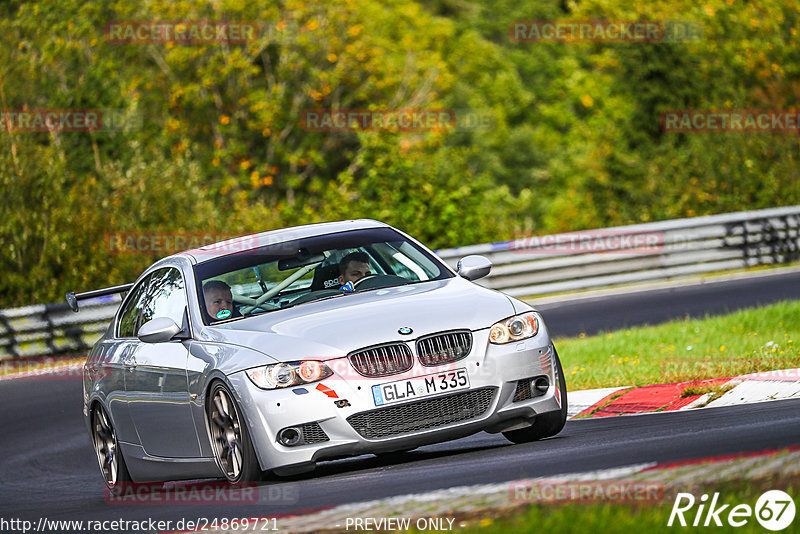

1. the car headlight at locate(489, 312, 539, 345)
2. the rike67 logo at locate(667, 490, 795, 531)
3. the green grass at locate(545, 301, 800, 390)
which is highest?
the rike67 logo at locate(667, 490, 795, 531)

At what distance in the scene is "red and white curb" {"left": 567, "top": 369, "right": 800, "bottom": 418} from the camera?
967cm

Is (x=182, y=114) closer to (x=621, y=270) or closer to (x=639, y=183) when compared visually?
(x=639, y=183)

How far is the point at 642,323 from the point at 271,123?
27.6 meters

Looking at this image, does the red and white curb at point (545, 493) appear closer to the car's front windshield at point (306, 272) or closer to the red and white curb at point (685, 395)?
the car's front windshield at point (306, 272)

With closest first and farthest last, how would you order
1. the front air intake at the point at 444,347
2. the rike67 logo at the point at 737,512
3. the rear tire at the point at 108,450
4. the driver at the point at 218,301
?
1. the rike67 logo at the point at 737,512
2. the front air intake at the point at 444,347
3. the driver at the point at 218,301
4. the rear tire at the point at 108,450

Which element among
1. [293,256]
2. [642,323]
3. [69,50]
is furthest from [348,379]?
[69,50]

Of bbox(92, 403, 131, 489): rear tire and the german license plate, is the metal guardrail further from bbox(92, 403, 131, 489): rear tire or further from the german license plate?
the german license plate

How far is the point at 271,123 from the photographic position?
141 ft

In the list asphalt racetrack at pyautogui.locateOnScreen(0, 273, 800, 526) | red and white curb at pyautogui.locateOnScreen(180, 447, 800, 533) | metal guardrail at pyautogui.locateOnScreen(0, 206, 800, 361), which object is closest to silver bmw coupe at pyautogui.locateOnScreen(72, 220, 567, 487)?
asphalt racetrack at pyautogui.locateOnScreen(0, 273, 800, 526)

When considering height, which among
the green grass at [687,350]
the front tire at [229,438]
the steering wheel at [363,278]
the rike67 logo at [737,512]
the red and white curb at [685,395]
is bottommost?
the green grass at [687,350]

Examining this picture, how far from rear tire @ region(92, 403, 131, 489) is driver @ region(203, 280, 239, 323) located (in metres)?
1.41

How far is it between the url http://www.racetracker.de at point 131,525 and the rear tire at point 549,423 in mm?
2382

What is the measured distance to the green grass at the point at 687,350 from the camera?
1097 cm

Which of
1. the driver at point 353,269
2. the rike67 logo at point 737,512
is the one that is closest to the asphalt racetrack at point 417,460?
the driver at point 353,269
